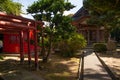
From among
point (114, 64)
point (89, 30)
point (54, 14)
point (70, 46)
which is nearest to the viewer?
point (54, 14)

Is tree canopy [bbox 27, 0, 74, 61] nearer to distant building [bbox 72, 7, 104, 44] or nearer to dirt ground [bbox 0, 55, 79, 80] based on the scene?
dirt ground [bbox 0, 55, 79, 80]

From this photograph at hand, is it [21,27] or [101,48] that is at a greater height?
[21,27]

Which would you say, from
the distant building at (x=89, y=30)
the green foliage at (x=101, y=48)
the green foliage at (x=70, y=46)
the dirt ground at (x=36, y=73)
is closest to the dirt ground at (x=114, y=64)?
the dirt ground at (x=36, y=73)

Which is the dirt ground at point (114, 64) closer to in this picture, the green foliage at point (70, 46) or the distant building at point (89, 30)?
the green foliage at point (70, 46)

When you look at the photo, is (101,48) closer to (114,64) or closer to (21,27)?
(114,64)

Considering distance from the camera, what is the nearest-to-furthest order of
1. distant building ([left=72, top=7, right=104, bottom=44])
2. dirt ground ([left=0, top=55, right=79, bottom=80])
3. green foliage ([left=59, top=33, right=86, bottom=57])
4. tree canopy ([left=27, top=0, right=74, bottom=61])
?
1. dirt ground ([left=0, top=55, right=79, bottom=80])
2. tree canopy ([left=27, top=0, right=74, bottom=61])
3. green foliage ([left=59, top=33, right=86, bottom=57])
4. distant building ([left=72, top=7, right=104, bottom=44])

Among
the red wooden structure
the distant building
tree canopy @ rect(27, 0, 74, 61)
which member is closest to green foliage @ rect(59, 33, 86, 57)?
tree canopy @ rect(27, 0, 74, 61)

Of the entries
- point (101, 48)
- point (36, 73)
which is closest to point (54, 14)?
point (36, 73)

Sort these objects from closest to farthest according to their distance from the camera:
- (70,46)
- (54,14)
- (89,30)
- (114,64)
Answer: (54,14) < (114,64) < (70,46) < (89,30)

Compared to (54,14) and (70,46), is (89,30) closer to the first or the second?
(70,46)

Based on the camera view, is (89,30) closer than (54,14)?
No

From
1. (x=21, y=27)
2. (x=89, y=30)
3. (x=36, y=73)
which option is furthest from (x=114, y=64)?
(x=89, y=30)

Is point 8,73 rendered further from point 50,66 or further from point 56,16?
point 56,16

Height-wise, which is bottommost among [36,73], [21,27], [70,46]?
[36,73]
